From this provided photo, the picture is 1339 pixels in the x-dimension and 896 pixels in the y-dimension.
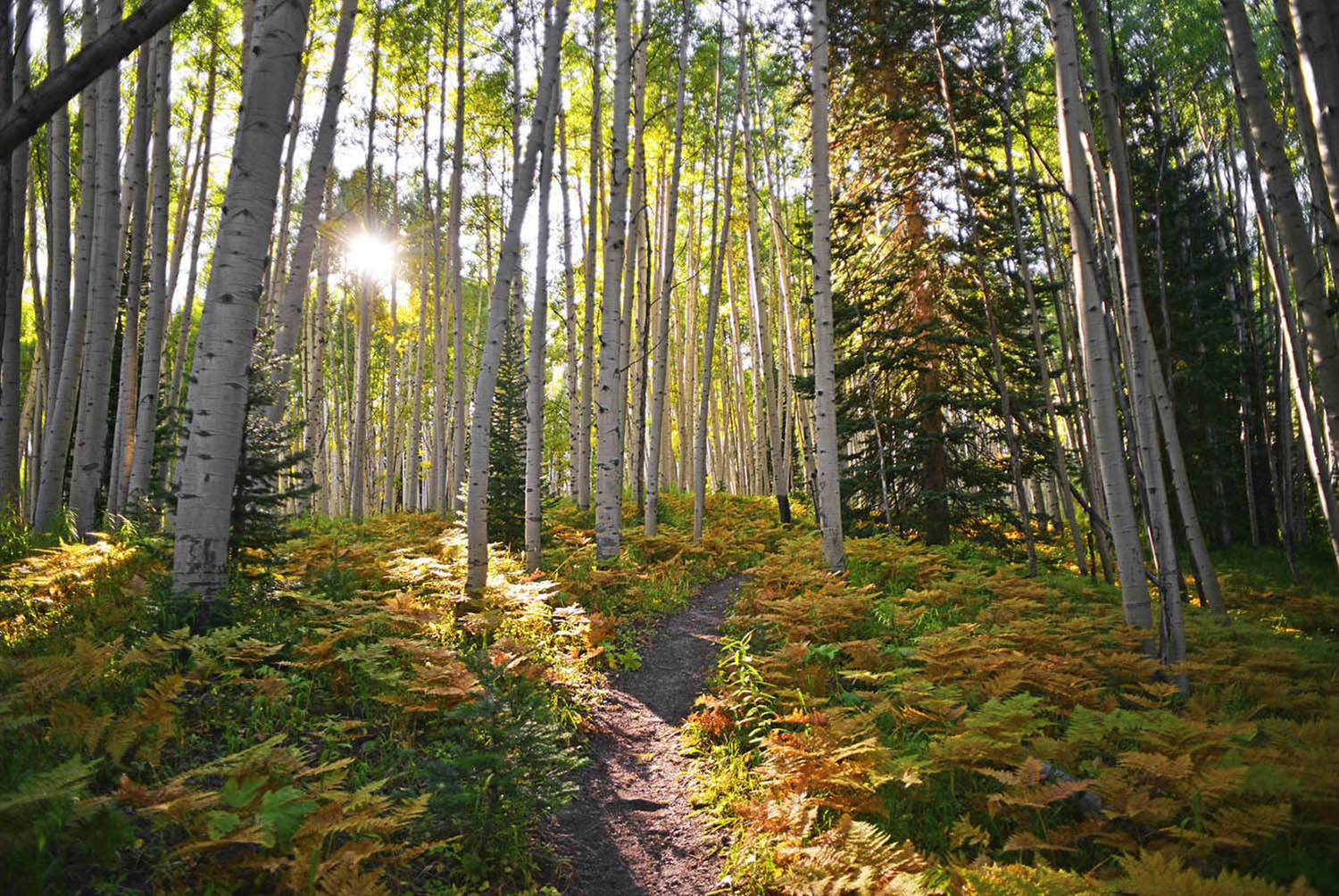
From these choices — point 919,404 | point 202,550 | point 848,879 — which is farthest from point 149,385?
point 919,404

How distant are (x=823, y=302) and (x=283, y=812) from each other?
702 centimetres

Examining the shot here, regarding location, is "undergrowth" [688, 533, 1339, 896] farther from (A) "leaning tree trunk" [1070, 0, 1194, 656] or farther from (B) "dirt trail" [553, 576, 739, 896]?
(A) "leaning tree trunk" [1070, 0, 1194, 656]

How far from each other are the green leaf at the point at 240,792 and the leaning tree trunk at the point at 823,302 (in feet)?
20.7

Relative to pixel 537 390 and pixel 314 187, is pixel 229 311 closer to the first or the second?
pixel 314 187

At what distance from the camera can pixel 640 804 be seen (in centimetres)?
397

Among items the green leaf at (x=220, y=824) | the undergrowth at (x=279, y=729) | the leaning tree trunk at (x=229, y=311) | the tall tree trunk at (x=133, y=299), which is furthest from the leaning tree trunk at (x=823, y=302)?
the tall tree trunk at (x=133, y=299)

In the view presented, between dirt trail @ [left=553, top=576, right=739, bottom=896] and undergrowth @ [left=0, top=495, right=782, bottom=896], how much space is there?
0.21 meters

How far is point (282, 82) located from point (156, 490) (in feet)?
12.9

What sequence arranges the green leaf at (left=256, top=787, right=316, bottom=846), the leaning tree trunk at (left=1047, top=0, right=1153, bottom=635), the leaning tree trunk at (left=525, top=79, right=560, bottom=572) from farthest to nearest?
1. the leaning tree trunk at (left=525, top=79, right=560, bottom=572)
2. the leaning tree trunk at (left=1047, top=0, right=1153, bottom=635)
3. the green leaf at (left=256, top=787, right=316, bottom=846)

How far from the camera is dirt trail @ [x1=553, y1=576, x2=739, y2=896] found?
3.26 meters

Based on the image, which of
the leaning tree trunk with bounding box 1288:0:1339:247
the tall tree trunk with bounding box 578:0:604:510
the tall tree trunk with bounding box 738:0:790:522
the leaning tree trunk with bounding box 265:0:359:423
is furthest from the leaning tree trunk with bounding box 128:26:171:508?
the leaning tree trunk with bounding box 1288:0:1339:247

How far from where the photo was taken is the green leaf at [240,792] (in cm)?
249

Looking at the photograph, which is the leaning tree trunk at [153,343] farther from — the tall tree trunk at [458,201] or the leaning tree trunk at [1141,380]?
the leaning tree trunk at [1141,380]

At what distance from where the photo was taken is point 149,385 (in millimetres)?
7574
